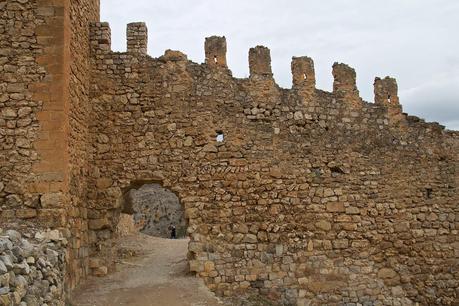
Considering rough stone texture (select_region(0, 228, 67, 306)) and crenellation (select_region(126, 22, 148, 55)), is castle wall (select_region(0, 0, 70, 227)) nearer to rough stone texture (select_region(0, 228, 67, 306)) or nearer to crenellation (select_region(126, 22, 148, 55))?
rough stone texture (select_region(0, 228, 67, 306))

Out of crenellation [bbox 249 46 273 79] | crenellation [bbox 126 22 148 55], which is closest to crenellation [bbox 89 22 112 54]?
crenellation [bbox 126 22 148 55]

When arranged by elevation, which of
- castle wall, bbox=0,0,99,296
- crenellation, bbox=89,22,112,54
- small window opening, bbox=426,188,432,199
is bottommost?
small window opening, bbox=426,188,432,199

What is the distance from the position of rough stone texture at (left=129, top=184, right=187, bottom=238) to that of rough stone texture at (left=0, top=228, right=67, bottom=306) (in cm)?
1161

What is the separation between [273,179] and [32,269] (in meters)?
5.25

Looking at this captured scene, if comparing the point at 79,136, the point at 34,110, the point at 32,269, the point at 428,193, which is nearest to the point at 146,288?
the point at 79,136

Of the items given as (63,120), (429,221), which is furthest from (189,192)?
(429,221)

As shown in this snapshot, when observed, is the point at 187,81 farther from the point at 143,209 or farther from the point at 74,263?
the point at 143,209

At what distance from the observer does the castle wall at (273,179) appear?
970 centimetres

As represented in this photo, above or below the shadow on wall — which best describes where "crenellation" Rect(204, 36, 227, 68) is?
above

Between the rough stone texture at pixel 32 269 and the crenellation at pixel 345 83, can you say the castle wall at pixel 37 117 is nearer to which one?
the rough stone texture at pixel 32 269

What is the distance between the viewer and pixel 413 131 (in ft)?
37.4

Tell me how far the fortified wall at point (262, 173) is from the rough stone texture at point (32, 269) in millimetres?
936

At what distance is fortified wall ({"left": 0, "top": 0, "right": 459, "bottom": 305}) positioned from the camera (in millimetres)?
9555

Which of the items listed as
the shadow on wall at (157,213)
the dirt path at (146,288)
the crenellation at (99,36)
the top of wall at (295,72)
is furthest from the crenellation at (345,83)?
the shadow on wall at (157,213)
